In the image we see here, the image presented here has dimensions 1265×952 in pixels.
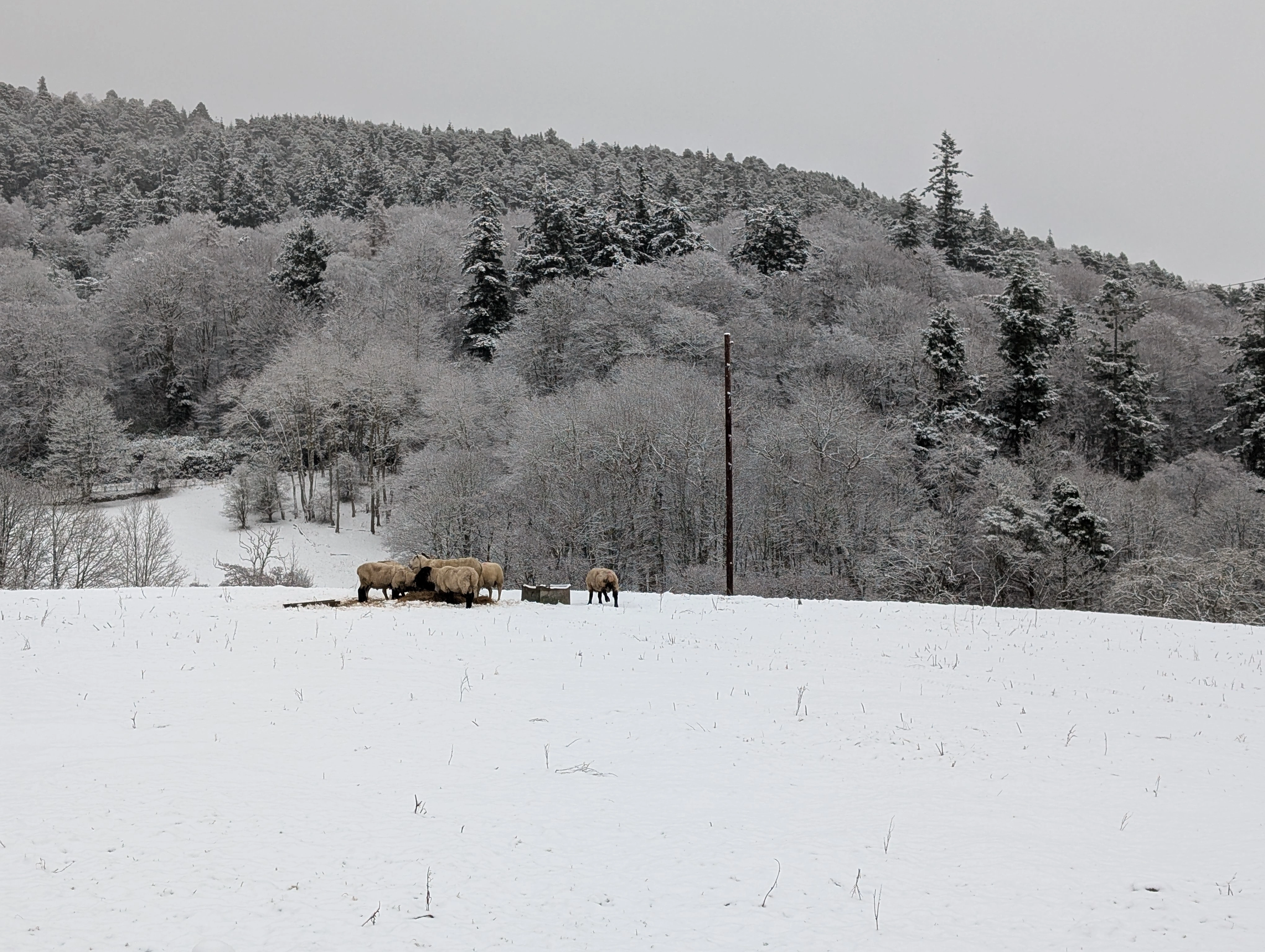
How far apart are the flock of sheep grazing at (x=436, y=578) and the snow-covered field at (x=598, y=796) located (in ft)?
12.4

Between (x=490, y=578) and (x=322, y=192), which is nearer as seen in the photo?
(x=490, y=578)

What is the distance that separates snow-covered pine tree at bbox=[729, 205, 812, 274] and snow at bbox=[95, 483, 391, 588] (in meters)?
44.4

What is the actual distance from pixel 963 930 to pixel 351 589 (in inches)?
676

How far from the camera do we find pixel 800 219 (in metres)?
98.3

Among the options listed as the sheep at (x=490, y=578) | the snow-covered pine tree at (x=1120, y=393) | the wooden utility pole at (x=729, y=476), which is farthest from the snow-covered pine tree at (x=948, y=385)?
the sheep at (x=490, y=578)

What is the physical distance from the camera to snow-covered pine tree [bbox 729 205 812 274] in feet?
265

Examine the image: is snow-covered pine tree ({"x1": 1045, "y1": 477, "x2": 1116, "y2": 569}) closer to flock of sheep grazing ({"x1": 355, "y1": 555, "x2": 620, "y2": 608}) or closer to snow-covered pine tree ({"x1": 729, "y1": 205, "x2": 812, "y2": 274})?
flock of sheep grazing ({"x1": 355, "y1": 555, "x2": 620, "y2": 608})

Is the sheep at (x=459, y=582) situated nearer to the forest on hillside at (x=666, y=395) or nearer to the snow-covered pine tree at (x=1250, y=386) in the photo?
the forest on hillside at (x=666, y=395)

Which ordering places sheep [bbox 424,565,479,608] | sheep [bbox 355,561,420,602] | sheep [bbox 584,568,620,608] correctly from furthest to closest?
sheep [bbox 584,568,620,608], sheep [bbox 355,561,420,602], sheep [bbox 424,565,479,608]

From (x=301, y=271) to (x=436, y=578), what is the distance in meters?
80.2

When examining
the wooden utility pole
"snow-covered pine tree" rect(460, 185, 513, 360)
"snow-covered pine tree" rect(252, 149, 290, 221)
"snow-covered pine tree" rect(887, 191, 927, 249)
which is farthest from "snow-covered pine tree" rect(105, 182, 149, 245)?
the wooden utility pole

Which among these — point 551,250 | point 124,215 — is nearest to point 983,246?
point 551,250

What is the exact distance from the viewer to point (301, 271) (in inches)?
3482

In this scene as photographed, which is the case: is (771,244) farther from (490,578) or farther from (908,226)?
(490,578)
